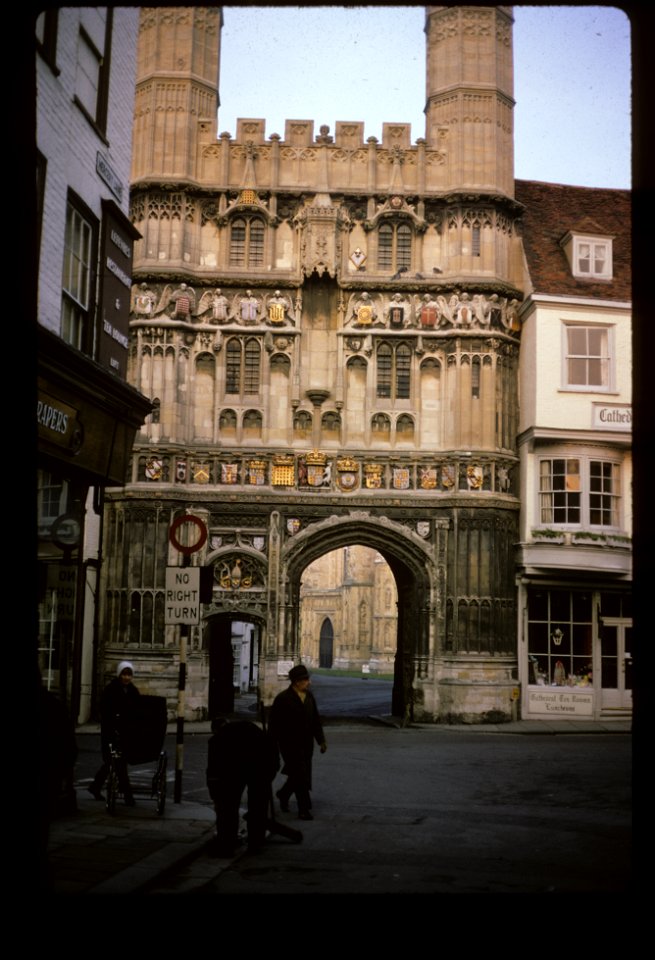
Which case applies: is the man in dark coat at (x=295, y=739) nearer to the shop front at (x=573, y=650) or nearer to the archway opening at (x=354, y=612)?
the shop front at (x=573, y=650)

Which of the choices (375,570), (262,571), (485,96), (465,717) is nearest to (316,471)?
(262,571)

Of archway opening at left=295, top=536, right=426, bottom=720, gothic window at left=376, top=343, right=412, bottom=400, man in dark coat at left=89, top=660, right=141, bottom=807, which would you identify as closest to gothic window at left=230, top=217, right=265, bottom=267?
gothic window at left=376, top=343, right=412, bottom=400

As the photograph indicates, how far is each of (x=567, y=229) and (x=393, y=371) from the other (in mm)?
6753

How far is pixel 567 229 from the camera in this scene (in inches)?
1312

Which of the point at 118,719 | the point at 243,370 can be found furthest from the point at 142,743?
the point at 243,370

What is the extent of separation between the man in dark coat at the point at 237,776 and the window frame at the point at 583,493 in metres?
20.4

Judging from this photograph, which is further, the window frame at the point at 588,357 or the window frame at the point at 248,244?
the window frame at the point at 248,244

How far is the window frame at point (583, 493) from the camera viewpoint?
30.5 m

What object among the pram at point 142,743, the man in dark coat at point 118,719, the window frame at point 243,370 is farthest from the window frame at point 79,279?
the window frame at point 243,370

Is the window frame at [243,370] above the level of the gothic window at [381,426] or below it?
above

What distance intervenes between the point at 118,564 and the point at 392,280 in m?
10.5

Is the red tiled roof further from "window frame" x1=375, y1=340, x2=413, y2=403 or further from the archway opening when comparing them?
the archway opening

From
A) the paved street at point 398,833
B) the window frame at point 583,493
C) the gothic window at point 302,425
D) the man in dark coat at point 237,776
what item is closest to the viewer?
the paved street at point 398,833

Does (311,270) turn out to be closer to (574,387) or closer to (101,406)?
(574,387)
